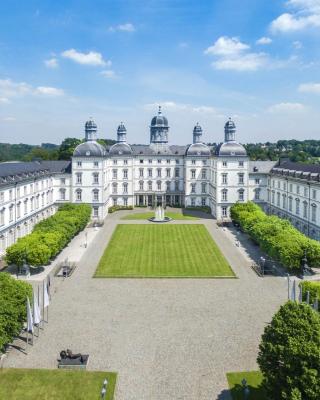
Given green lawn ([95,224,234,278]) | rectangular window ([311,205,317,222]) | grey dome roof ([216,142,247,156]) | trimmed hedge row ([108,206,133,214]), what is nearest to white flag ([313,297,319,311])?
green lawn ([95,224,234,278])

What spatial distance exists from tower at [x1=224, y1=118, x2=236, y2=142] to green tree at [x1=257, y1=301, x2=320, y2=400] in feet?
186

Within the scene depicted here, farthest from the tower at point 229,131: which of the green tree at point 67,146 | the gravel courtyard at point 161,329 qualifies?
the green tree at point 67,146

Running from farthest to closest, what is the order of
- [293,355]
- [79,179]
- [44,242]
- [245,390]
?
[79,179] < [44,242] < [245,390] < [293,355]

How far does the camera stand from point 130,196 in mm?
85375

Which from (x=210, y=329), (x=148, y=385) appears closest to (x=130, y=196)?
(x=210, y=329)

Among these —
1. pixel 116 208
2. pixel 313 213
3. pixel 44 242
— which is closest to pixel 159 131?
pixel 116 208

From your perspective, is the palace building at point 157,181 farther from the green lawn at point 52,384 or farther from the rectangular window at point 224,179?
the green lawn at point 52,384

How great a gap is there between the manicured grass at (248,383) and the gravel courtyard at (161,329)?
44 centimetres

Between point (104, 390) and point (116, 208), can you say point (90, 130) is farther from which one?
point (104, 390)

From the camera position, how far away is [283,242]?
132ft

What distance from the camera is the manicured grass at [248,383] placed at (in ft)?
67.2

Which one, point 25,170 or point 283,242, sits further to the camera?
point 25,170

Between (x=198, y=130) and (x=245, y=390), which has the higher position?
(x=198, y=130)

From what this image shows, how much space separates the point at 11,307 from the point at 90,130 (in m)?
53.1
